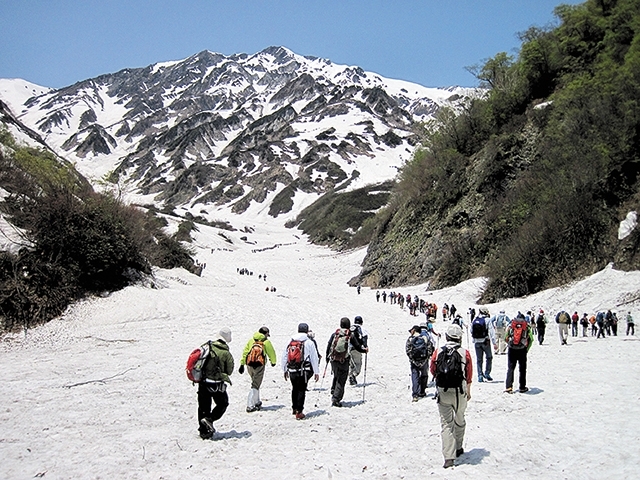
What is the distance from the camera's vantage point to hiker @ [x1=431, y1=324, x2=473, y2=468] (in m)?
5.21

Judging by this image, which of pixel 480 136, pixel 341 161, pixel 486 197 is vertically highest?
pixel 341 161

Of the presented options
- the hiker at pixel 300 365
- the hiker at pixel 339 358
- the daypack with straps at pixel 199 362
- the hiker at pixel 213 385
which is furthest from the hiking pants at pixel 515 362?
the daypack with straps at pixel 199 362

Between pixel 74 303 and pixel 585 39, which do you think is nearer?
pixel 74 303

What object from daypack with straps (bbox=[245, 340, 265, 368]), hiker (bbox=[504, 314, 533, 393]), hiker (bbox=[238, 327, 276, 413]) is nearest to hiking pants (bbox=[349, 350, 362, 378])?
hiker (bbox=[238, 327, 276, 413])

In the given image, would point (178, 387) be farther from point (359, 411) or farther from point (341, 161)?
point (341, 161)

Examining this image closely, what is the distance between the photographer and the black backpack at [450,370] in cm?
524

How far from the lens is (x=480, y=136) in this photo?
123ft

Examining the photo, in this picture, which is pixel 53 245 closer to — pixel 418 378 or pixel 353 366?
pixel 353 366

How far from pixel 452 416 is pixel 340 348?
3.02 metres

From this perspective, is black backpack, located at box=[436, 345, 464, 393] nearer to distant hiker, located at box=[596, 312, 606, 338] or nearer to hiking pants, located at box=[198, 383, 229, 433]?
hiking pants, located at box=[198, 383, 229, 433]

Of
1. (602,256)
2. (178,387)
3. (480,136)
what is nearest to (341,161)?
(480,136)

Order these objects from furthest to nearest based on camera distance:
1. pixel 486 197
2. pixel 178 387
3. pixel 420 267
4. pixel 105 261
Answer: pixel 420 267, pixel 486 197, pixel 105 261, pixel 178 387

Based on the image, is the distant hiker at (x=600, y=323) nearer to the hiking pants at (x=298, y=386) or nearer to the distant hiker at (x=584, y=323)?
the distant hiker at (x=584, y=323)

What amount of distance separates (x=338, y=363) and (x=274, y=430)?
1723 millimetres
